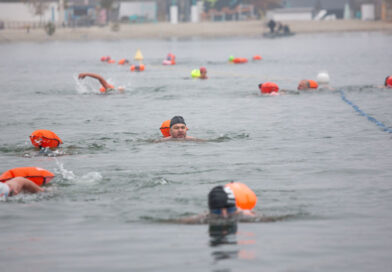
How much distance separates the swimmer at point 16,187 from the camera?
→ 38.4 ft

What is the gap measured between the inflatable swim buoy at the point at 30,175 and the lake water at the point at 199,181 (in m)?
0.27

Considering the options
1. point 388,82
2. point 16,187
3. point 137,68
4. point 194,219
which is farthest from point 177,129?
point 137,68

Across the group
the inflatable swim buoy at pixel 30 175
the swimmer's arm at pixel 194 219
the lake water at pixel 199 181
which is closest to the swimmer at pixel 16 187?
the lake water at pixel 199 181

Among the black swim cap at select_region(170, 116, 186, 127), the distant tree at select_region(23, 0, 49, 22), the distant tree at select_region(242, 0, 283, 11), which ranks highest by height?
the distant tree at select_region(242, 0, 283, 11)

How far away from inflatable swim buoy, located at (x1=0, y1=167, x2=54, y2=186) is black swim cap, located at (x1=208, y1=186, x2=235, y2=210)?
12.3ft

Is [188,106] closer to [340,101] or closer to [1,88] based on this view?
[340,101]

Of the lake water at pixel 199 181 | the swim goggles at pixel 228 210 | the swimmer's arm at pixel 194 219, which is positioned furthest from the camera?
the swimmer's arm at pixel 194 219

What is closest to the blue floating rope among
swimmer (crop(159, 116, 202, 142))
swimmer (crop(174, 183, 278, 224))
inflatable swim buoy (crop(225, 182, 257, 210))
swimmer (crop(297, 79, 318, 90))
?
swimmer (crop(297, 79, 318, 90))

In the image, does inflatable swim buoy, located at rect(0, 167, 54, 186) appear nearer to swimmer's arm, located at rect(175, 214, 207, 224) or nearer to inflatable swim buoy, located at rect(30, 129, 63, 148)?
swimmer's arm, located at rect(175, 214, 207, 224)

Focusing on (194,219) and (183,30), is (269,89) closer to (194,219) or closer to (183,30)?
(194,219)

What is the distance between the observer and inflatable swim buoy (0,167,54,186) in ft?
40.5

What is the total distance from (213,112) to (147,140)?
654cm

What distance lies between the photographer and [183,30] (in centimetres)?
12681

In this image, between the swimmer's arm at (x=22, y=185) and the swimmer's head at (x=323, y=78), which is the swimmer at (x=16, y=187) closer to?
the swimmer's arm at (x=22, y=185)
